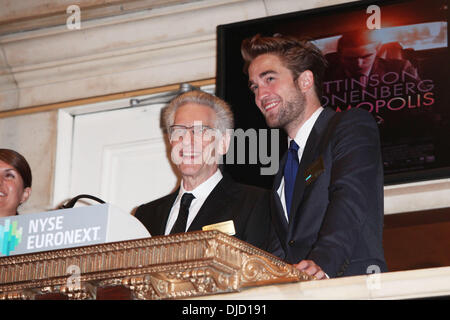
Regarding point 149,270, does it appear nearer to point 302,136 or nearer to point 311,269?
point 311,269

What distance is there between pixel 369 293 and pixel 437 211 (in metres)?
2.20

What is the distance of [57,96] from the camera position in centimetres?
460

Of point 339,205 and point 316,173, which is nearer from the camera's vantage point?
point 339,205

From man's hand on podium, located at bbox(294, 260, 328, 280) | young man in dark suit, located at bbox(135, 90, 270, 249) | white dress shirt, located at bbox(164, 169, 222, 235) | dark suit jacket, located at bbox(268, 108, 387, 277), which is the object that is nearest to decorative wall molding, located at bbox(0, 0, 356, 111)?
young man in dark suit, located at bbox(135, 90, 270, 249)

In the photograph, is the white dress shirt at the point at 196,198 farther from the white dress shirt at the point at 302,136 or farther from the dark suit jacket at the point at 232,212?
the white dress shirt at the point at 302,136

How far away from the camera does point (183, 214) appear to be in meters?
2.81

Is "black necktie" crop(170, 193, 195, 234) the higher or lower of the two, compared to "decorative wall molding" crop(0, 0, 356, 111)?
lower

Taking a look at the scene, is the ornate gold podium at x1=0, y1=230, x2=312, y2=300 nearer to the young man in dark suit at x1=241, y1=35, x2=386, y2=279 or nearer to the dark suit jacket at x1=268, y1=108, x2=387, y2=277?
the young man in dark suit at x1=241, y1=35, x2=386, y2=279

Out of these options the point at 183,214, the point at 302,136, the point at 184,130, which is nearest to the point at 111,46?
the point at 184,130

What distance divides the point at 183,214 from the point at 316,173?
1.95ft

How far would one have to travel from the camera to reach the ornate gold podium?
1.79 meters

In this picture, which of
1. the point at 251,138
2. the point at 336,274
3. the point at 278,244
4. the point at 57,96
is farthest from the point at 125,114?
the point at 336,274

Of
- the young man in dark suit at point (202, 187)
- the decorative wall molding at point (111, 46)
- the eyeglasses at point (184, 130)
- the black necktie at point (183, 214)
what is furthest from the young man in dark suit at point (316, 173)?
the decorative wall molding at point (111, 46)
